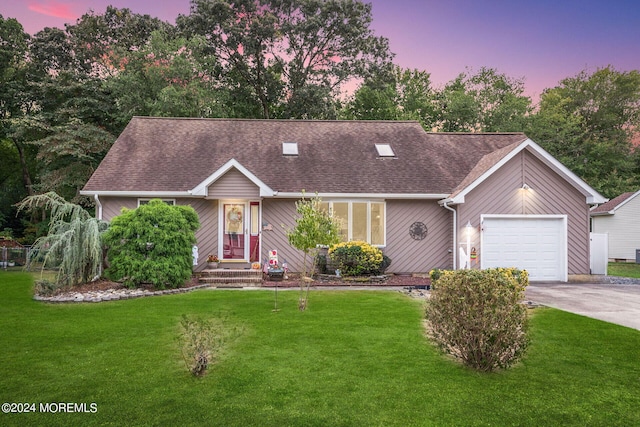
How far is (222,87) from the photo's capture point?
95.8ft

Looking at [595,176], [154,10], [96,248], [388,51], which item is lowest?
[96,248]

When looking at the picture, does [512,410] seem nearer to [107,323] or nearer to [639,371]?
[639,371]

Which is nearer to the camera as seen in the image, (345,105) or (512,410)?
(512,410)

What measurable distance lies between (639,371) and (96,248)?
12.0 m

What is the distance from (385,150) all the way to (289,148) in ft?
13.3

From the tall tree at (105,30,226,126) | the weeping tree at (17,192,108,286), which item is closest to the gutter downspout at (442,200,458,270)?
the weeping tree at (17,192,108,286)

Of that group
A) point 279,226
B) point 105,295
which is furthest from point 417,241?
point 105,295

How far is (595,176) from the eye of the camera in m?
34.2

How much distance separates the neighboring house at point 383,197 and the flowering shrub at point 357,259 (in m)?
1.25

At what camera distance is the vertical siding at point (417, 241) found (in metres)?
15.2

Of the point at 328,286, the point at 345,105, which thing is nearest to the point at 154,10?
the point at 345,105

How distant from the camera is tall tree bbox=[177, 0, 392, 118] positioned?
2772 centimetres

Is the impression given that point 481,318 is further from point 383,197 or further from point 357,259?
point 383,197

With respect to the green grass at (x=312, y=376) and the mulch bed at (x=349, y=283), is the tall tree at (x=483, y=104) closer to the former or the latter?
the mulch bed at (x=349, y=283)
